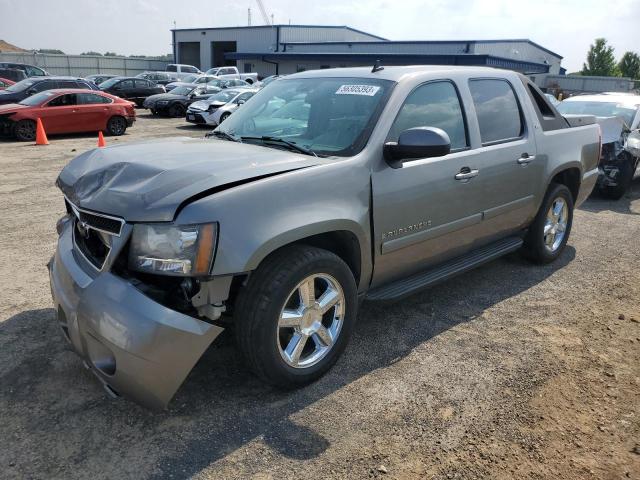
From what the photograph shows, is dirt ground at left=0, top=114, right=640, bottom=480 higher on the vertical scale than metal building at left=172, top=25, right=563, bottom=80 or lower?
lower

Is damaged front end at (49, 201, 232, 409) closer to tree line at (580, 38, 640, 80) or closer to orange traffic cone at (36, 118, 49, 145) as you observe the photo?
orange traffic cone at (36, 118, 49, 145)

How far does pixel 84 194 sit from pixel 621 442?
10.4ft

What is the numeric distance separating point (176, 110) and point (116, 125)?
6.19 meters

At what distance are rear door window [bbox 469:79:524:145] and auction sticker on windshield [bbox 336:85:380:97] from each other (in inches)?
39.1

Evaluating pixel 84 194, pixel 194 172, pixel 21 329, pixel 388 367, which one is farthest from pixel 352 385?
pixel 21 329

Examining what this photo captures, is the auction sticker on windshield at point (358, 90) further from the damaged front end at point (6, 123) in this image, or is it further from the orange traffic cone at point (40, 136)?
the damaged front end at point (6, 123)

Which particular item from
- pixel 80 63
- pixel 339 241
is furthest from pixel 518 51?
pixel 339 241

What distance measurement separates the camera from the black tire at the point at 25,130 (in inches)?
550

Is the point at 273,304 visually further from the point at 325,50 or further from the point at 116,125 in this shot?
the point at 325,50

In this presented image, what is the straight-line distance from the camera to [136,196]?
105 inches

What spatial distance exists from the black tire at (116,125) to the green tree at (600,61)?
6535 centimetres

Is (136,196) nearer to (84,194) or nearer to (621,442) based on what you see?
(84,194)

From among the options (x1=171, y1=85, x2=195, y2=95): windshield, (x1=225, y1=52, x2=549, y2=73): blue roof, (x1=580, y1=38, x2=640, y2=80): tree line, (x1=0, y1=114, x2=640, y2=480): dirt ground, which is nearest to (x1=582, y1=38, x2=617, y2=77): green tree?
(x1=580, y1=38, x2=640, y2=80): tree line

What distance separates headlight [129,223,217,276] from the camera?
2549mm
